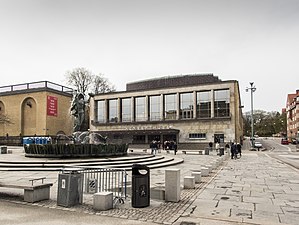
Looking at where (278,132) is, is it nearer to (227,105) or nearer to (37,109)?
(227,105)

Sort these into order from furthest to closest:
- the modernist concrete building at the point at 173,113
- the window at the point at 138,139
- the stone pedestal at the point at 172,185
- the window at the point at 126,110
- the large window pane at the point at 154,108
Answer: the window at the point at 126,110, the large window pane at the point at 154,108, the window at the point at 138,139, the modernist concrete building at the point at 173,113, the stone pedestal at the point at 172,185

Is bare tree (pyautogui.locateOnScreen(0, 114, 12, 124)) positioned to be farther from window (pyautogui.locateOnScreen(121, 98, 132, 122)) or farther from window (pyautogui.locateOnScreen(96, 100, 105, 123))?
window (pyautogui.locateOnScreen(121, 98, 132, 122))

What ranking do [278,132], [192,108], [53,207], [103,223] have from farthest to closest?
[278,132], [192,108], [53,207], [103,223]

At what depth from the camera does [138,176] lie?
7.97 metres

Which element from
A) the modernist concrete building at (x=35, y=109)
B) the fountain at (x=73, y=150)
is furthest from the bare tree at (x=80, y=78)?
the fountain at (x=73, y=150)

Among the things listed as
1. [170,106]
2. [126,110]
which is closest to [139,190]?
[170,106]

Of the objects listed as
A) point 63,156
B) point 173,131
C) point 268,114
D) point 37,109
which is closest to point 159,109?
point 173,131

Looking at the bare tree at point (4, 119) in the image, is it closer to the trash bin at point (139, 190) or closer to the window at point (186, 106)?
the window at point (186, 106)

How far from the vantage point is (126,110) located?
64625 millimetres

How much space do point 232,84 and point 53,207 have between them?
162ft

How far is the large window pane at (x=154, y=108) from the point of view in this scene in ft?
200

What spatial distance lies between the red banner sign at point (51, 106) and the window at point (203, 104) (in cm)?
2982

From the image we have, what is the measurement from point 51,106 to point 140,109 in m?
18.8

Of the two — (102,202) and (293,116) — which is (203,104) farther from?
(293,116)
